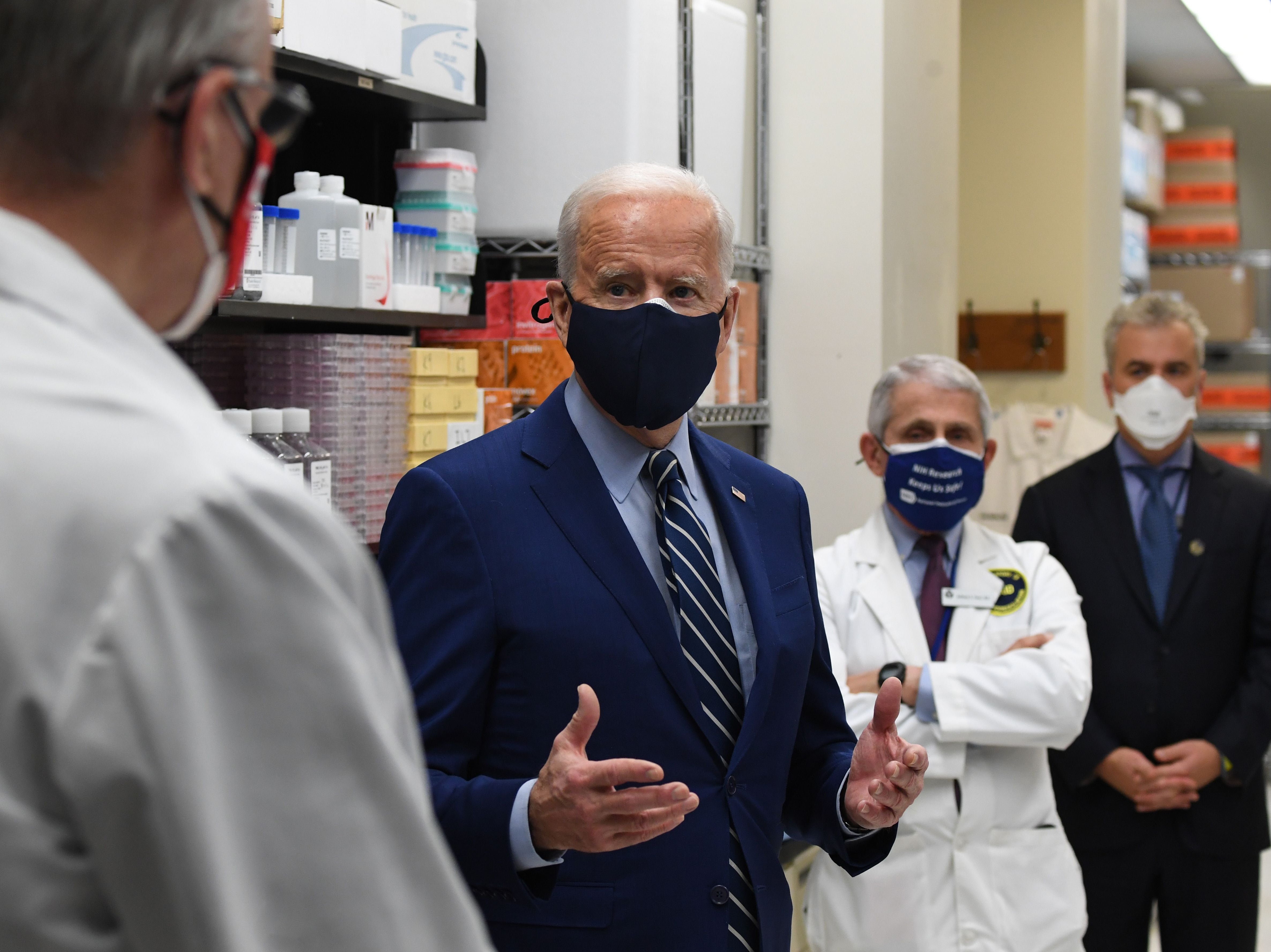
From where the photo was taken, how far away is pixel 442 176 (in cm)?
304

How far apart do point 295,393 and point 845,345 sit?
1.96 meters

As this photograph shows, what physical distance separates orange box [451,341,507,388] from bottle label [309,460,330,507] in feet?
2.48

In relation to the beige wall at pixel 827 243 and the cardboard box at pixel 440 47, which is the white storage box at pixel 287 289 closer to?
the cardboard box at pixel 440 47

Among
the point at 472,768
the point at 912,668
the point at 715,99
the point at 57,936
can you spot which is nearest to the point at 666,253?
the point at 472,768

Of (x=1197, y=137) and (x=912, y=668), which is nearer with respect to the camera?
(x=912, y=668)

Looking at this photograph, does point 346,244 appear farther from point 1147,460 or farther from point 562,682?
point 1147,460

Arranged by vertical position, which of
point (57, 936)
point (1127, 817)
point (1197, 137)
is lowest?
point (1127, 817)

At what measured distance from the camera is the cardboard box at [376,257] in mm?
2709

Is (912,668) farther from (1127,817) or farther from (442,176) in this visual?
(442,176)

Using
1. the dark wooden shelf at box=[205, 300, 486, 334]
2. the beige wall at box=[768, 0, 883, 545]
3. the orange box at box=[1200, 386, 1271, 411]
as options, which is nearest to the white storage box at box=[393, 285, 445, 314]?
the dark wooden shelf at box=[205, 300, 486, 334]

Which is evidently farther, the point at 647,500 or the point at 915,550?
the point at 915,550

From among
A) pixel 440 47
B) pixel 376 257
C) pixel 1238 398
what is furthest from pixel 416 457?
pixel 1238 398

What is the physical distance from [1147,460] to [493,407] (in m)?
1.61

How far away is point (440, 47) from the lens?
9.84 ft
